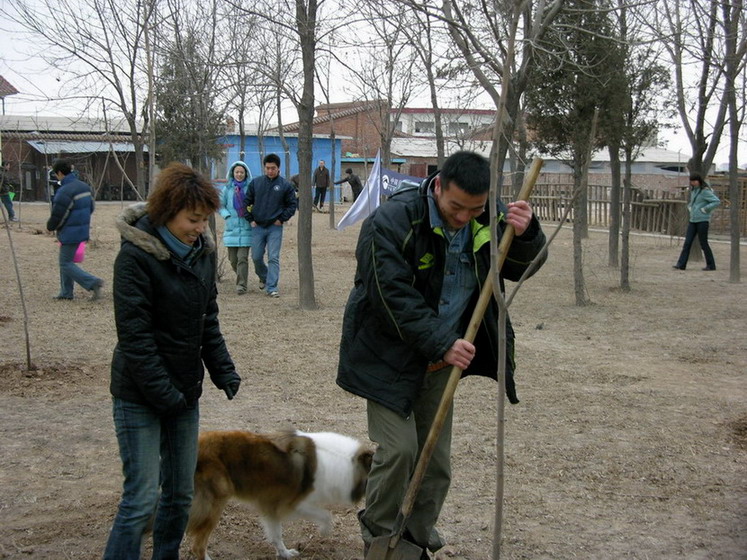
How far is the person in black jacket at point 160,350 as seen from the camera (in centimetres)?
301

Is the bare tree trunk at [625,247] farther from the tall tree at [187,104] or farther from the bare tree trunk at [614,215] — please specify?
the tall tree at [187,104]

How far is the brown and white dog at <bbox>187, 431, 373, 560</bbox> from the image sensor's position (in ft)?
12.1

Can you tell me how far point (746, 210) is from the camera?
22.8 metres

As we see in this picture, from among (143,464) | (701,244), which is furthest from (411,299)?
(701,244)

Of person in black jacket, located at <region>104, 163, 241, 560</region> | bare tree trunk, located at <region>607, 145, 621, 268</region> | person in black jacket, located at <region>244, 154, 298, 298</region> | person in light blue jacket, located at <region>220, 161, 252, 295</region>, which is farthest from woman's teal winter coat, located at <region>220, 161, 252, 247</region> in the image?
person in black jacket, located at <region>104, 163, 241, 560</region>

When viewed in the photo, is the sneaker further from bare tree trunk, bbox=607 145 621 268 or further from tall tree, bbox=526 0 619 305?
bare tree trunk, bbox=607 145 621 268

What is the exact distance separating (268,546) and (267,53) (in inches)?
552

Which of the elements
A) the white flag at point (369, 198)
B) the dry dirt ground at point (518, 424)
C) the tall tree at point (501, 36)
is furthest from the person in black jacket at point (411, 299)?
the white flag at point (369, 198)

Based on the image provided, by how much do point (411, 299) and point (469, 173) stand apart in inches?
21.4

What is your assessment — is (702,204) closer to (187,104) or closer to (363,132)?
(187,104)

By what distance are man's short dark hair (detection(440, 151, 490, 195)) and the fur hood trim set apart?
1.14 m

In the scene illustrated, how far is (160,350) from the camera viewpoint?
311 centimetres

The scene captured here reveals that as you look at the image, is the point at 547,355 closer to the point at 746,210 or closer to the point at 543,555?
the point at 543,555

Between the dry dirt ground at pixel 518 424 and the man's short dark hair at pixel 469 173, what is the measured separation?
189cm
